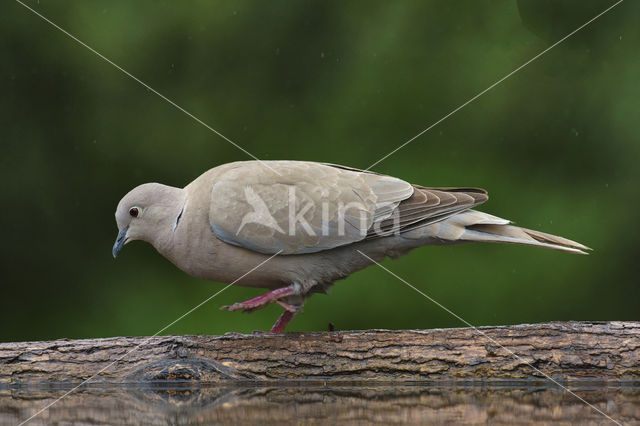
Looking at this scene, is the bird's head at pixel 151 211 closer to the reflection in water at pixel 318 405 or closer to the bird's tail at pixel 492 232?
the reflection in water at pixel 318 405

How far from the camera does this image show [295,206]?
12.0 ft

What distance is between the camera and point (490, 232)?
3.70 meters

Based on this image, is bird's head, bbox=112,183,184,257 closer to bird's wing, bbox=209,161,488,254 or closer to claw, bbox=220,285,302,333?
bird's wing, bbox=209,161,488,254

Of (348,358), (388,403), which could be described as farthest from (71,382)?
(388,403)

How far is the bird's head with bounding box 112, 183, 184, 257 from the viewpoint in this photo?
12.2ft

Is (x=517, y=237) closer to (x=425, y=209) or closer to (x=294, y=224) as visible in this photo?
(x=425, y=209)

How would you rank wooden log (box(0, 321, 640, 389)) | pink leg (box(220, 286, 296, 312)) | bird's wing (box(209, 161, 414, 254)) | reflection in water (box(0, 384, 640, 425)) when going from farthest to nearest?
bird's wing (box(209, 161, 414, 254)), pink leg (box(220, 286, 296, 312)), wooden log (box(0, 321, 640, 389)), reflection in water (box(0, 384, 640, 425))

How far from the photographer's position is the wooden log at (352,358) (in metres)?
3.35

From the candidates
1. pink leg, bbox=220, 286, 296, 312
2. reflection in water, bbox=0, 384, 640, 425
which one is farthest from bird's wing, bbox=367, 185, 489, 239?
reflection in water, bbox=0, 384, 640, 425

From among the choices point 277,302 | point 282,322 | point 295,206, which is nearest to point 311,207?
point 295,206

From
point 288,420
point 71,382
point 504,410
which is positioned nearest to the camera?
point 288,420

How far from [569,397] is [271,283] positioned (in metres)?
1.46

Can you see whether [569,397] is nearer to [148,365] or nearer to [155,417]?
[155,417]

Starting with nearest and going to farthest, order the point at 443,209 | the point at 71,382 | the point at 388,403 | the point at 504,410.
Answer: the point at 504,410 < the point at 388,403 < the point at 71,382 < the point at 443,209
